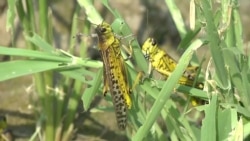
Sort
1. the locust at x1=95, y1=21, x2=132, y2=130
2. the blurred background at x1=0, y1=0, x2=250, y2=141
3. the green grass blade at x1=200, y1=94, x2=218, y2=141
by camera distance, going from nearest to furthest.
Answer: the green grass blade at x1=200, y1=94, x2=218, y2=141, the locust at x1=95, y1=21, x2=132, y2=130, the blurred background at x1=0, y1=0, x2=250, y2=141

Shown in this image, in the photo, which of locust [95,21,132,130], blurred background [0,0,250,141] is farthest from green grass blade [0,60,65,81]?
blurred background [0,0,250,141]

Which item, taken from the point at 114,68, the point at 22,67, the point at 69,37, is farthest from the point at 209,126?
the point at 69,37

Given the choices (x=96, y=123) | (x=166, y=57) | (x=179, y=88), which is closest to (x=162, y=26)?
(x=96, y=123)

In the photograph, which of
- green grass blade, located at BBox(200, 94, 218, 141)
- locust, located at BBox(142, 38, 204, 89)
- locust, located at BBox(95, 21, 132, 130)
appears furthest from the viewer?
locust, located at BBox(142, 38, 204, 89)

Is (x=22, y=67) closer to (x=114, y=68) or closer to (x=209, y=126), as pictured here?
(x=114, y=68)

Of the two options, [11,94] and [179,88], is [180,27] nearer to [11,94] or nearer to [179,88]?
[179,88]

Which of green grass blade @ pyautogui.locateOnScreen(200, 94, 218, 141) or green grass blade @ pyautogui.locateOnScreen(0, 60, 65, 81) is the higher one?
green grass blade @ pyautogui.locateOnScreen(0, 60, 65, 81)

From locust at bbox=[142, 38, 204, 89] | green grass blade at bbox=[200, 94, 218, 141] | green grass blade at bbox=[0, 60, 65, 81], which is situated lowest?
green grass blade at bbox=[200, 94, 218, 141]

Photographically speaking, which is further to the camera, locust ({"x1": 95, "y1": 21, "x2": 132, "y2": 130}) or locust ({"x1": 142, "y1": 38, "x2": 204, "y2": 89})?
locust ({"x1": 142, "y1": 38, "x2": 204, "y2": 89})

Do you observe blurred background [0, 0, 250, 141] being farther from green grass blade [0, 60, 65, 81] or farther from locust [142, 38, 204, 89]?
green grass blade [0, 60, 65, 81]
